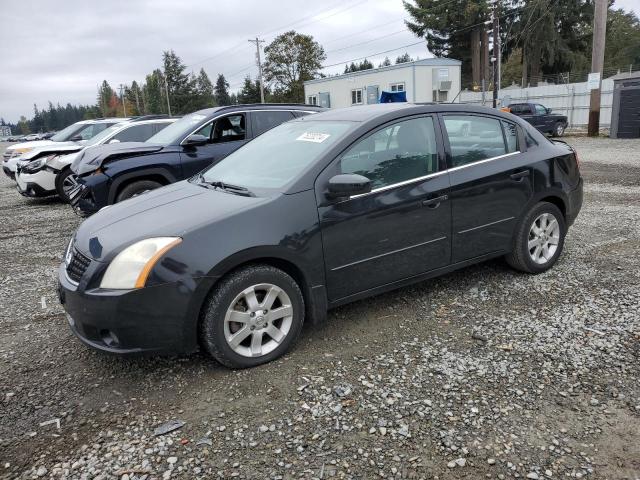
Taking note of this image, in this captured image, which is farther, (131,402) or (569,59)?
(569,59)

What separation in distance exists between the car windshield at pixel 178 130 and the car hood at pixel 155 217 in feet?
12.8

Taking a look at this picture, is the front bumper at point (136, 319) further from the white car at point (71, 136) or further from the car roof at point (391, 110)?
the white car at point (71, 136)

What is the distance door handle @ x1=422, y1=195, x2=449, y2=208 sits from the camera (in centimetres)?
389

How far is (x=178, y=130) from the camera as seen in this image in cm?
785

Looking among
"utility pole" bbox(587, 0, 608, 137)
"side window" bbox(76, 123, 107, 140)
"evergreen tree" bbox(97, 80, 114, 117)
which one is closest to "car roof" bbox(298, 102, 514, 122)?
"side window" bbox(76, 123, 107, 140)

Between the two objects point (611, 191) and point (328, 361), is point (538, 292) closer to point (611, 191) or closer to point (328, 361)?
point (328, 361)

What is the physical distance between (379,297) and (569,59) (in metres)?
47.2

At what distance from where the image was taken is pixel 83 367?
3.43 meters

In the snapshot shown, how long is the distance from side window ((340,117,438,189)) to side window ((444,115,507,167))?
Result: 202 mm

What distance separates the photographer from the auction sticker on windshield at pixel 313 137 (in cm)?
384

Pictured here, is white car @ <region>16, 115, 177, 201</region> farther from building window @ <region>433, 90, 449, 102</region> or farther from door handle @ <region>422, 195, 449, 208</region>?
building window @ <region>433, 90, 449, 102</region>

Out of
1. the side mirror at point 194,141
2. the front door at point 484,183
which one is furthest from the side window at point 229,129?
the front door at point 484,183

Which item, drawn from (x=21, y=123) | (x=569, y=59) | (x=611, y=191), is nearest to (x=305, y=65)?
(x=569, y=59)

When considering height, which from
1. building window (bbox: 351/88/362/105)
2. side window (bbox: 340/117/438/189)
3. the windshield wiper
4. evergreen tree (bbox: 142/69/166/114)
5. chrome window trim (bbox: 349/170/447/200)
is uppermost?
evergreen tree (bbox: 142/69/166/114)
